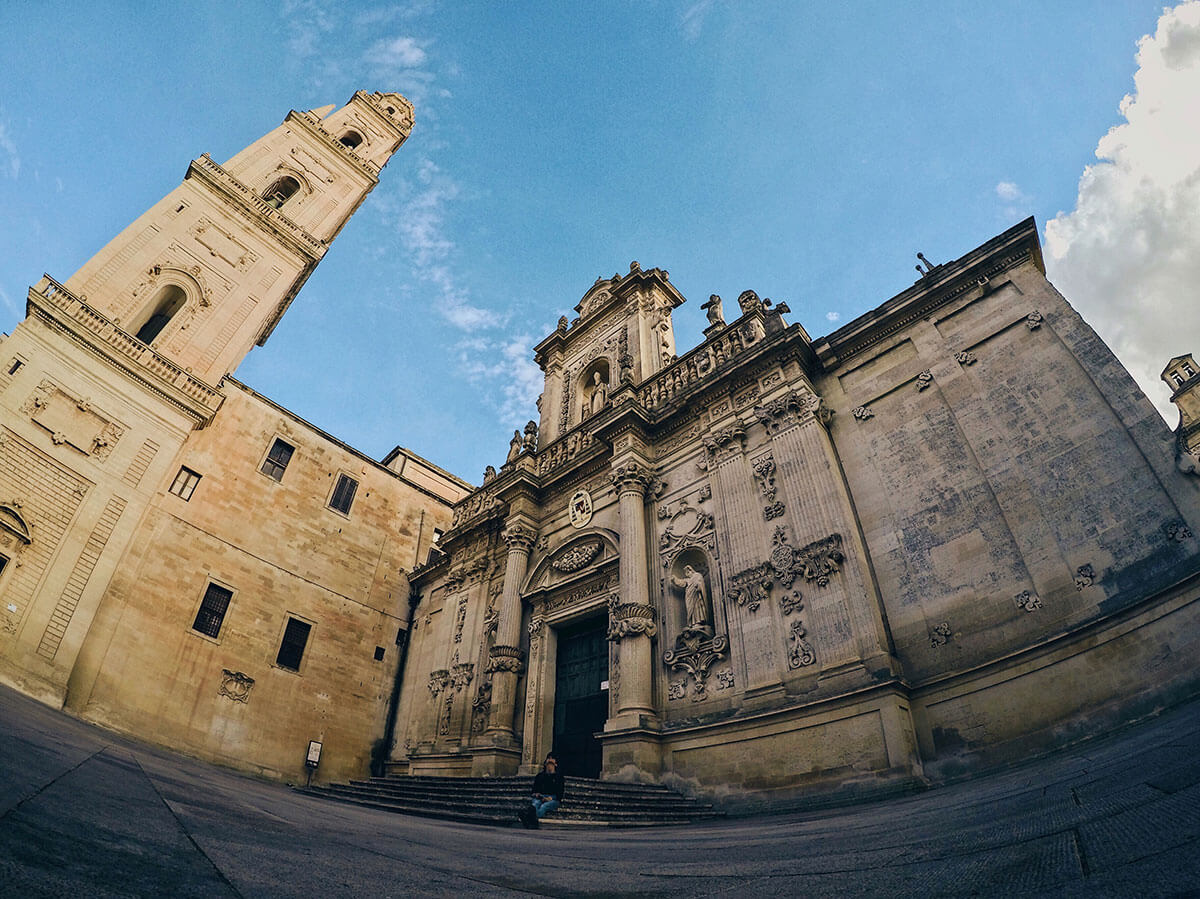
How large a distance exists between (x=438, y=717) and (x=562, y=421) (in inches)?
426

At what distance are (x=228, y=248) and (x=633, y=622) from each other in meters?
22.8

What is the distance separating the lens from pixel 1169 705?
7.31m

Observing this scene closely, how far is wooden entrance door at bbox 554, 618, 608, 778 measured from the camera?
13.6 meters

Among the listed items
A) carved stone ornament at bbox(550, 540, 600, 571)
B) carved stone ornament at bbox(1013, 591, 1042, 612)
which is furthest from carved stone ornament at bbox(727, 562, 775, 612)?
carved stone ornament at bbox(550, 540, 600, 571)

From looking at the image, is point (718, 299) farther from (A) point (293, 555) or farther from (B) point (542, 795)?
(A) point (293, 555)

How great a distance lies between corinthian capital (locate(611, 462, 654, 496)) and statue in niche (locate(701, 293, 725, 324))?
207 inches

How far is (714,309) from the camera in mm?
17422

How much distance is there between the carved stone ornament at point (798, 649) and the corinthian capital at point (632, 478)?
5.45m

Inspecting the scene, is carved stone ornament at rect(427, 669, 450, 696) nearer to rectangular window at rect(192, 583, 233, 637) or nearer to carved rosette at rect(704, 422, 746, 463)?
rectangular window at rect(192, 583, 233, 637)

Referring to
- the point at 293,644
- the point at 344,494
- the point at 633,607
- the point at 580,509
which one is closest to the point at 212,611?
the point at 293,644

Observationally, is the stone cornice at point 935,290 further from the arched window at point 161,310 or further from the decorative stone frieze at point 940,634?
the arched window at point 161,310

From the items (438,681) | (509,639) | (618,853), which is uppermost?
(509,639)

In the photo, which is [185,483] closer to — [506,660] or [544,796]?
[506,660]

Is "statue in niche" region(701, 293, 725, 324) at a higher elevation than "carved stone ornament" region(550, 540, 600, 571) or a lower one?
higher
